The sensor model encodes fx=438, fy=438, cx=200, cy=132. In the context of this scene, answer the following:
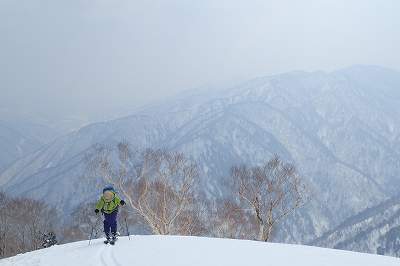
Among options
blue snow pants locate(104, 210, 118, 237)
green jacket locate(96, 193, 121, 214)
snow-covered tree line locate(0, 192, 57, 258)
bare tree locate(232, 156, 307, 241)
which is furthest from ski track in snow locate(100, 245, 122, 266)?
snow-covered tree line locate(0, 192, 57, 258)

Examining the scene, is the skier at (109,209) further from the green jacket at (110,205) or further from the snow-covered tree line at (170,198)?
the snow-covered tree line at (170,198)

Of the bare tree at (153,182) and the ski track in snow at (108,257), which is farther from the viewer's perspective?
the bare tree at (153,182)

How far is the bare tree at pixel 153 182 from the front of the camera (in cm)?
4656

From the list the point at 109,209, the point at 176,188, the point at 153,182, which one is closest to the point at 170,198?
the point at 153,182

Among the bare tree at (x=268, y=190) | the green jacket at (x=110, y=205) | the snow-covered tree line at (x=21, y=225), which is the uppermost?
the green jacket at (x=110, y=205)

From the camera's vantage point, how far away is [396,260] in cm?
1477

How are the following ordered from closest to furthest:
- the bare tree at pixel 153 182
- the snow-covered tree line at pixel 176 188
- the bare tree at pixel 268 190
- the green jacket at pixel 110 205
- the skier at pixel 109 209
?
1. the skier at pixel 109 209
2. the green jacket at pixel 110 205
3. the bare tree at pixel 268 190
4. the snow-covered tree line at pixel 176 188
5. the bare tree at pixel 153 182

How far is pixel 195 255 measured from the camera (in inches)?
571

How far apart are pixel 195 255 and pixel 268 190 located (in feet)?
107

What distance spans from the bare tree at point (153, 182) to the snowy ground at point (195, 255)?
2819 cm

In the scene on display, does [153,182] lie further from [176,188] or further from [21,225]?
[21,225]

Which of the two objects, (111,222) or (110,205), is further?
(111,222)

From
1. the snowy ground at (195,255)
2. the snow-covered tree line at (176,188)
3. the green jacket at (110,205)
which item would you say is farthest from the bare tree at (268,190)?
the green jacket at (110,205)

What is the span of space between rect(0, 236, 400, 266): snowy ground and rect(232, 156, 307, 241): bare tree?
26830mm
